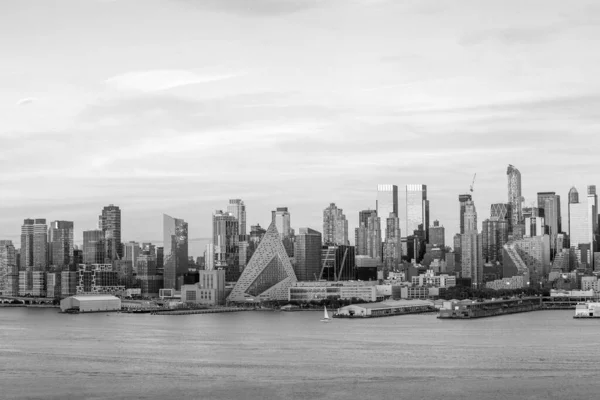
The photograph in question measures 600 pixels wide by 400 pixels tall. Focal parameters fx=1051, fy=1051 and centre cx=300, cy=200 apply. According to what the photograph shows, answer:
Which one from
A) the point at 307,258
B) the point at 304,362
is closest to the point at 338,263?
the point at 307,258

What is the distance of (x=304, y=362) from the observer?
27.8 meters

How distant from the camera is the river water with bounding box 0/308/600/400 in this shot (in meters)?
22.5

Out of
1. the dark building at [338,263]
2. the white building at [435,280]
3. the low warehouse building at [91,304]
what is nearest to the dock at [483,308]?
the white building at [435,280]

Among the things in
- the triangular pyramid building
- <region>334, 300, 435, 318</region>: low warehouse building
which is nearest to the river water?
<region>334, 300, 435, 318</region>: low warehouse building

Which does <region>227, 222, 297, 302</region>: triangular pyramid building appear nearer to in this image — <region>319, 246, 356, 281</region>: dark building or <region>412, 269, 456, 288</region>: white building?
<region>412, 269, 456, 288</region>: white building

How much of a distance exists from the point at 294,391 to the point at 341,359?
21.0ft

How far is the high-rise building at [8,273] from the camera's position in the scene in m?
100

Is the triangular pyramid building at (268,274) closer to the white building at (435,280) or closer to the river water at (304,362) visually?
the white building at (435,280)

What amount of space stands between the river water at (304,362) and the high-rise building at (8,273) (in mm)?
58492

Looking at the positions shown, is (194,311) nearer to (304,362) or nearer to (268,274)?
(268,274)

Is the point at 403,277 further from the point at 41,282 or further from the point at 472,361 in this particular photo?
the point at 472,361

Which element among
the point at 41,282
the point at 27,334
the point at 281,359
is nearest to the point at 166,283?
the point at 41,282

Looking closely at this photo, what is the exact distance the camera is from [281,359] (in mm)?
28641

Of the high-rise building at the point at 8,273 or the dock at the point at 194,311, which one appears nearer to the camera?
the dock at the point at 194,311
